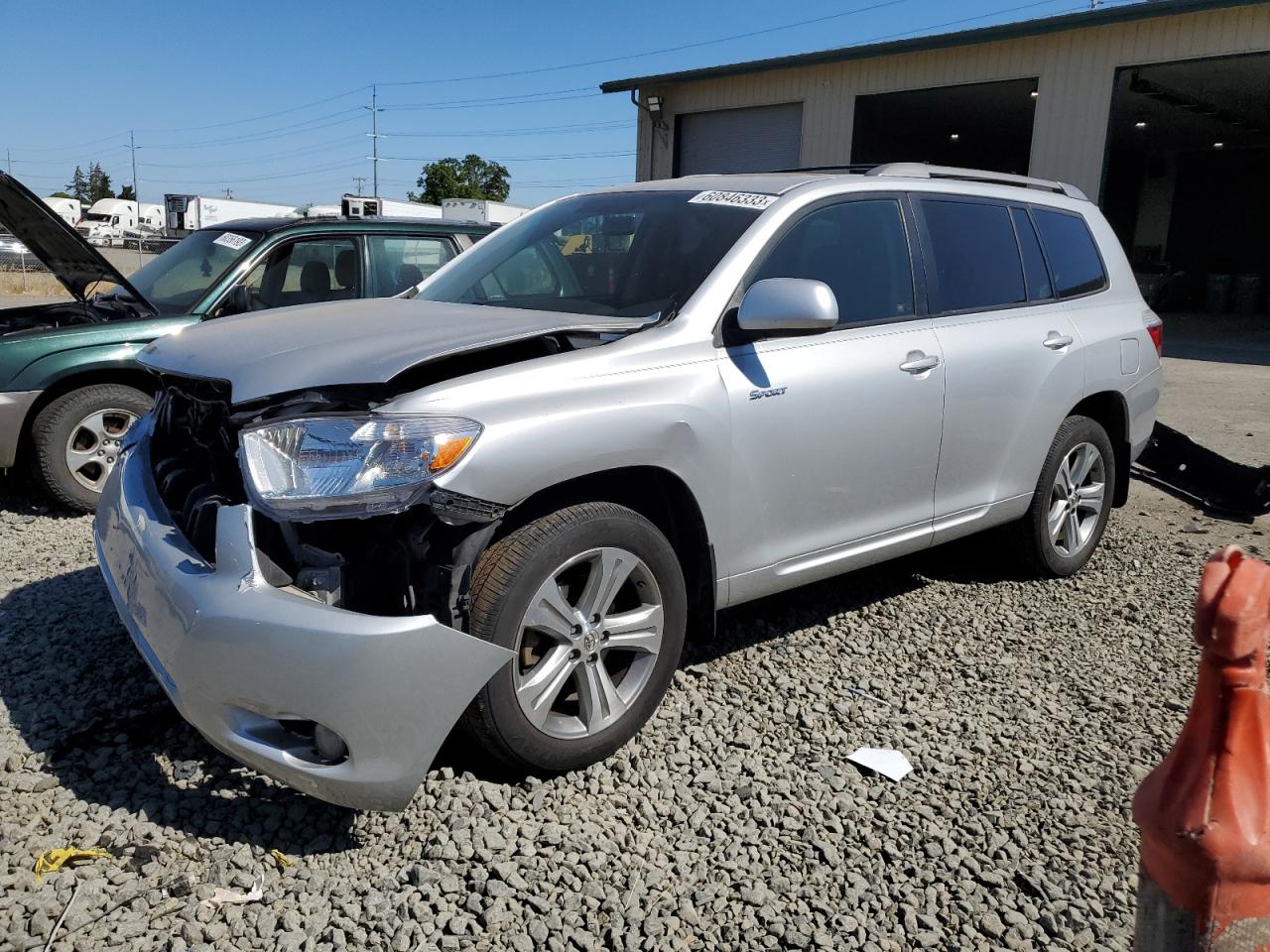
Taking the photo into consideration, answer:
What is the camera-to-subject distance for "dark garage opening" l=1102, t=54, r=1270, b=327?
24969 millimetres

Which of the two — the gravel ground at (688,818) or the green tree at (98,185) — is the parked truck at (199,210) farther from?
the green tree at (98,185)

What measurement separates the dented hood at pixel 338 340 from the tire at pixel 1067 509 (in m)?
2.41

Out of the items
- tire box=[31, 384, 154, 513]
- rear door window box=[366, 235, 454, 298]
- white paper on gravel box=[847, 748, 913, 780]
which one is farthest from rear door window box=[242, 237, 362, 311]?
white paper on gravel box=[847, 748, 913, 780]

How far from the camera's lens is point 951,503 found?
4176mm

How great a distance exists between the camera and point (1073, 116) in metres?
16.0

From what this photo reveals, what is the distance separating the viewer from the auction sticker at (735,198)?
3.65 m

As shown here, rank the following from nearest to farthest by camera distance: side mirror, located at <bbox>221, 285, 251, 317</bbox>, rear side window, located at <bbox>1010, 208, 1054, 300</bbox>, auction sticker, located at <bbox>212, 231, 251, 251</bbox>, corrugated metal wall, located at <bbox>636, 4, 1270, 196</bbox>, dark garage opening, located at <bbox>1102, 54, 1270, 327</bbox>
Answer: rear side window, located at <bbox>1010, 208, 1054, 300</bbox>, side mirror, located at <bbox>221, 285, 251, 317</bbox>, auction sticker, located at <bbox>212, 231, 251, 251</bbox>, corrugated metal wall, located at <bbox>636, 4, 1270, 196</bbox>, dark garage opening, located at <bbox>1102, 54, 1270, 327</bbox>

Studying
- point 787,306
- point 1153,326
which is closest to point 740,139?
point 1153,326

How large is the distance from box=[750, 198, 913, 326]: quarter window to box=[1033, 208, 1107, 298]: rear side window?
122cm

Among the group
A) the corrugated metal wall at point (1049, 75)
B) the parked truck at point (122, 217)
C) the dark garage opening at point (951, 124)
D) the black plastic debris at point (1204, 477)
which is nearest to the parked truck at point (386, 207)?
the corrugated metal wall at point (1049, 75)

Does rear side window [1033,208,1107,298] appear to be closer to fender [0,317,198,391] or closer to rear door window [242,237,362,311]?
rear door window [242,237,362,311]

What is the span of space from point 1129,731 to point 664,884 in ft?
6.09

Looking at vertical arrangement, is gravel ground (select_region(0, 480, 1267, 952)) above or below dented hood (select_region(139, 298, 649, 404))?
below

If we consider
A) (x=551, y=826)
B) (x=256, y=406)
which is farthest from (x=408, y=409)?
(x=551, y=826)
